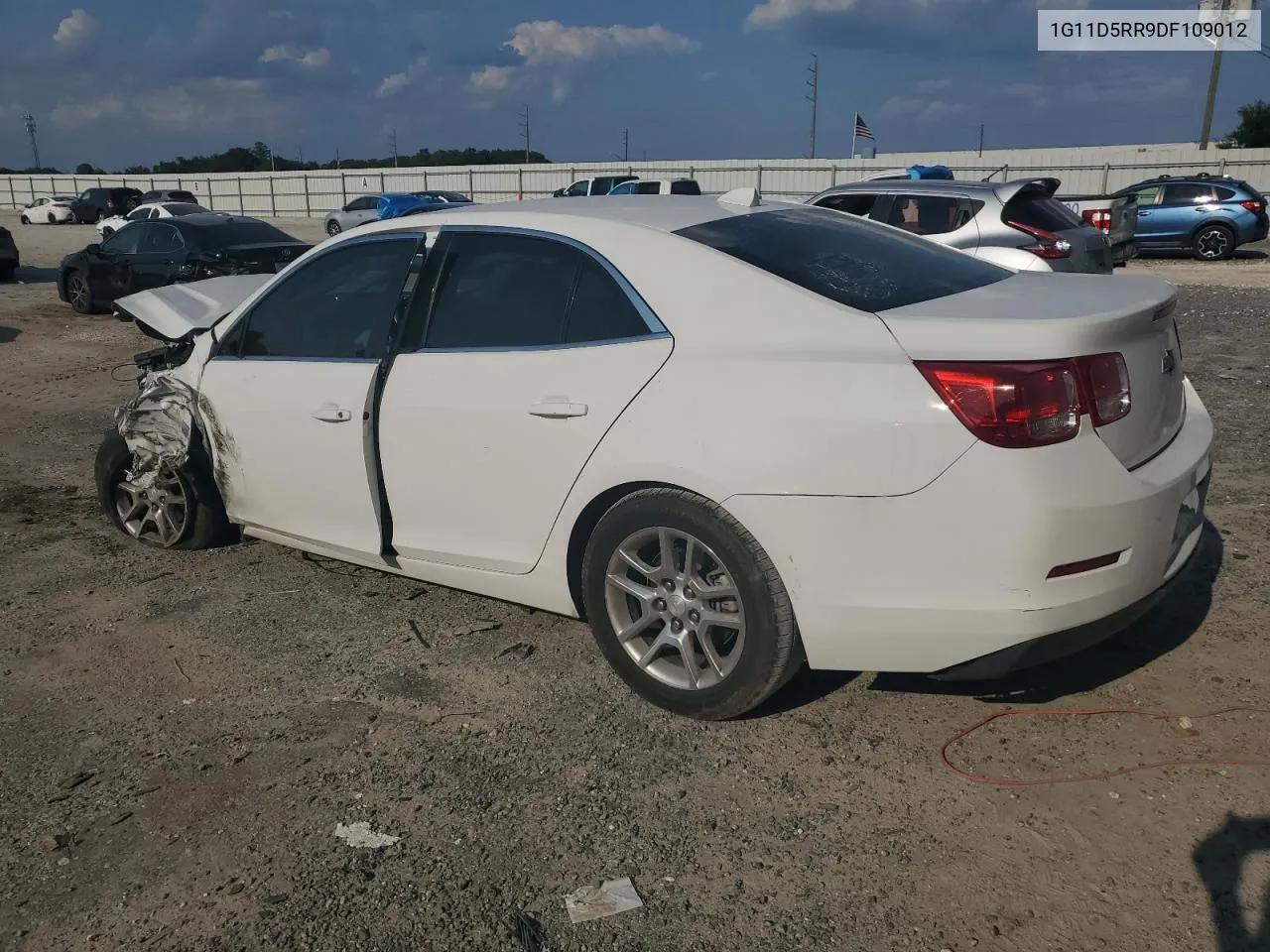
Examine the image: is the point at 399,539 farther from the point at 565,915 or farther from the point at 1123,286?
the point at 1123,286

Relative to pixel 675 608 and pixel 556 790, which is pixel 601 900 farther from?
pixel 675 608

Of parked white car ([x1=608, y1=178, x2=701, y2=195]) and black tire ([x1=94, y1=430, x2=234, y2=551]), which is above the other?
parked white car ([x1=608, y1=178, x2=701, y2=195])

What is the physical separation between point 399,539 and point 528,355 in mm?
979

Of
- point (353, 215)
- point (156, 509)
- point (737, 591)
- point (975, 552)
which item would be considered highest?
point (353, 215)

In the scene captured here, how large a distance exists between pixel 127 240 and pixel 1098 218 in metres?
14.1

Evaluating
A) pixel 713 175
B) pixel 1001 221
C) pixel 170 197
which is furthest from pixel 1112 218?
pixel 170 197

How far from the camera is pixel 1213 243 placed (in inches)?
798

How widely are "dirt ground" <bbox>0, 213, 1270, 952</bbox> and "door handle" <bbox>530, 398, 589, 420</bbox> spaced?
3.23 ft

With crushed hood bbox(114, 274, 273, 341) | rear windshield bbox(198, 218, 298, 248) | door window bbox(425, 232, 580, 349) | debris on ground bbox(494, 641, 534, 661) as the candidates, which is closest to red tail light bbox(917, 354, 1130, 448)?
door window bbox(425, 232, 580, 349)

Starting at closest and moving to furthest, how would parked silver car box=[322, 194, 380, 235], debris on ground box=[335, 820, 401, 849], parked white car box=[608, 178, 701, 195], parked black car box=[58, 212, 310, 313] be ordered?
debris on ground box=[335, 820, 401, 849] < parked black car box=[58, 212, 310, 313] < parked white car box=[608, 178, 701, 195] < parked silver car box=[322, 194, 380, 235]

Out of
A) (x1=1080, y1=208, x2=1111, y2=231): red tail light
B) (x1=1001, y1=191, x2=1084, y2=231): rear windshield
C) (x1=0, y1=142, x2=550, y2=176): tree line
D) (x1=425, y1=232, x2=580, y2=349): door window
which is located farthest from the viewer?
(x1=0, y1=142, x2=550, y2=176): tree line

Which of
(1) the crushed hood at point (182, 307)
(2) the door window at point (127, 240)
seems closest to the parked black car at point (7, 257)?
(2) the door window at point (127, 240)

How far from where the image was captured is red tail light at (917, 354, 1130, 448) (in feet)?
8.89

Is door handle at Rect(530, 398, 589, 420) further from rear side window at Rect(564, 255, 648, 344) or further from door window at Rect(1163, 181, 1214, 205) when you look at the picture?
door window at Rect(1163, 181, 1214, 205)
